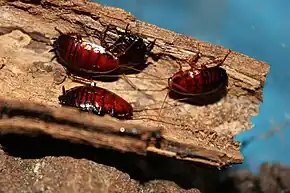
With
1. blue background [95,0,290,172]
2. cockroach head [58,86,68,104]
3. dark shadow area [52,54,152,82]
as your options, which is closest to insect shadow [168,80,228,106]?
dark shadow area [52,54,152,82]

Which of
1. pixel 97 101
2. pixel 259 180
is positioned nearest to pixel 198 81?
pixel 97 101

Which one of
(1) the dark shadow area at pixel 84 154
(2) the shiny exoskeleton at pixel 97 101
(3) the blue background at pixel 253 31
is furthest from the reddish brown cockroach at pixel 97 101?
(3) the blue background at pixel 253 31

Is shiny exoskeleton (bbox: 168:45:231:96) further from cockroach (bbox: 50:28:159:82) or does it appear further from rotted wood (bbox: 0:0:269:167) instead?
cockroach (bbox: 50:28:159:82)

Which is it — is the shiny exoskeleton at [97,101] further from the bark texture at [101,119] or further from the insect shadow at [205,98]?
the insect shadow at [205,98]

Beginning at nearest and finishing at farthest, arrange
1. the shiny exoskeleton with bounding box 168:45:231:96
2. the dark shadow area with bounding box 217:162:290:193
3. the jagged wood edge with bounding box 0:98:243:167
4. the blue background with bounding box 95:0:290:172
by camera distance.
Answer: the jagged wood edge with bounding box 0:98:243:167, the shiny exoskeleton with bounding box 168:45:231:96, the dark shadow area with bounding box 217:162:290:193, the blue background with bounding box 95:0:290:172

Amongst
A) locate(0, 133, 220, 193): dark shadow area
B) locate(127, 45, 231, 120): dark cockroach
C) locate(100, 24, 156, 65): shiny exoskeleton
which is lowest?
locate(0, 133, 220, 193): dark shadow area

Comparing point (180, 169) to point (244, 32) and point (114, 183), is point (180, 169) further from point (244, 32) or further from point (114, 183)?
point (244, 32)

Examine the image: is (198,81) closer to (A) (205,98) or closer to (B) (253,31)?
(A) (205,98)
